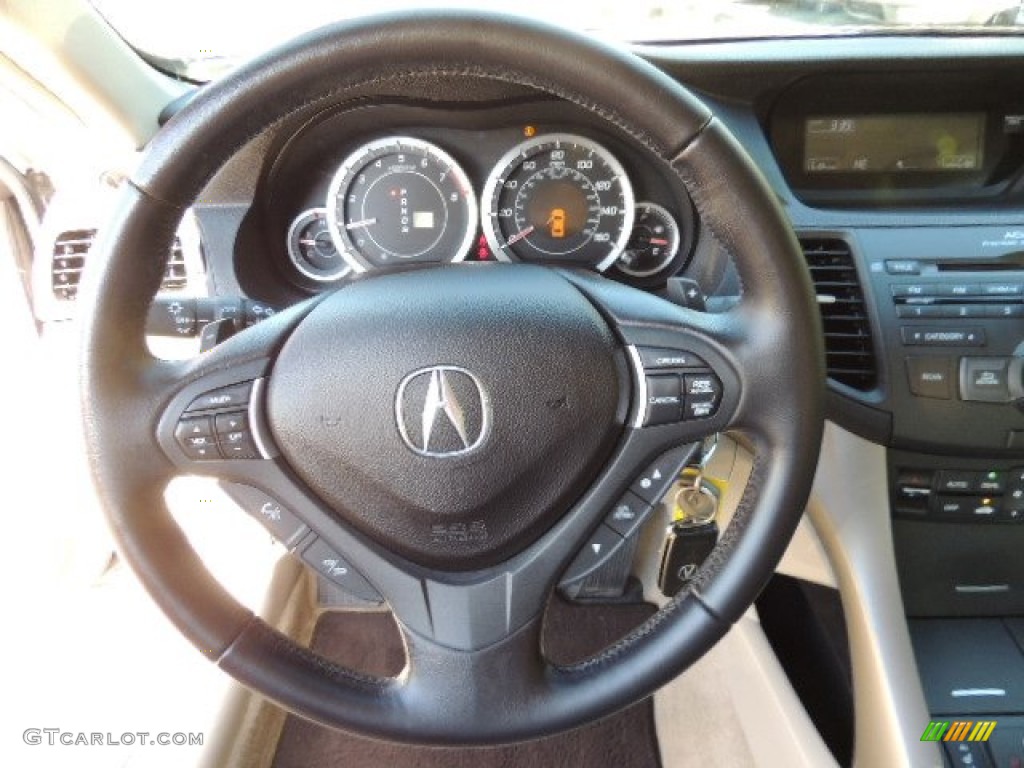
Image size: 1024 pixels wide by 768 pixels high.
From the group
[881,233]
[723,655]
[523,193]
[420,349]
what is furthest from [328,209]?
[723,655]

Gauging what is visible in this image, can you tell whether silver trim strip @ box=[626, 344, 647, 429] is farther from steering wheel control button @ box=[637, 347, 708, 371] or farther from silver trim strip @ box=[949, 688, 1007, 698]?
silver trim strip @ box=[949, 688, 1007, 698]

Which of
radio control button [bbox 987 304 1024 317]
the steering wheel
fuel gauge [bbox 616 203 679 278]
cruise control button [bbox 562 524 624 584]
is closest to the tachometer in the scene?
fuel gauge [bbox 616 203 679 278]

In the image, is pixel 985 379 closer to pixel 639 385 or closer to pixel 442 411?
pixel 639 385

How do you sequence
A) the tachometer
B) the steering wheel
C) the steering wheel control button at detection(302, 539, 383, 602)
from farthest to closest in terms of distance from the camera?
the tachometer, the steering wheel control button at detection(302, 539, 383, 602), the steering wheel

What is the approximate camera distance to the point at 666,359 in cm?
101

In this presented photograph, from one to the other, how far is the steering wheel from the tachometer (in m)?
0.37

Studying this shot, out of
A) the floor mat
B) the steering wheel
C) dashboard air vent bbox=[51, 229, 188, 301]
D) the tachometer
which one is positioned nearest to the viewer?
the steering wheel

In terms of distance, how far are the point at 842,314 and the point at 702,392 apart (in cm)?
51

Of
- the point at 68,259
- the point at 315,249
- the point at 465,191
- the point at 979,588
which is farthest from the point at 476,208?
the point at 979,588

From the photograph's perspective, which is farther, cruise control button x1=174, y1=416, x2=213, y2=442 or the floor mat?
the floor mat

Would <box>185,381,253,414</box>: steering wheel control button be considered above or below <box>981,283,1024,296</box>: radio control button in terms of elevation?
below

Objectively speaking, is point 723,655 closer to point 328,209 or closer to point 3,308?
point 328,209

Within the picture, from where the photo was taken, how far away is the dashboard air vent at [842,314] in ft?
4.52

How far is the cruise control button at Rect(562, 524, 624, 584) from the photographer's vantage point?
1062mm
